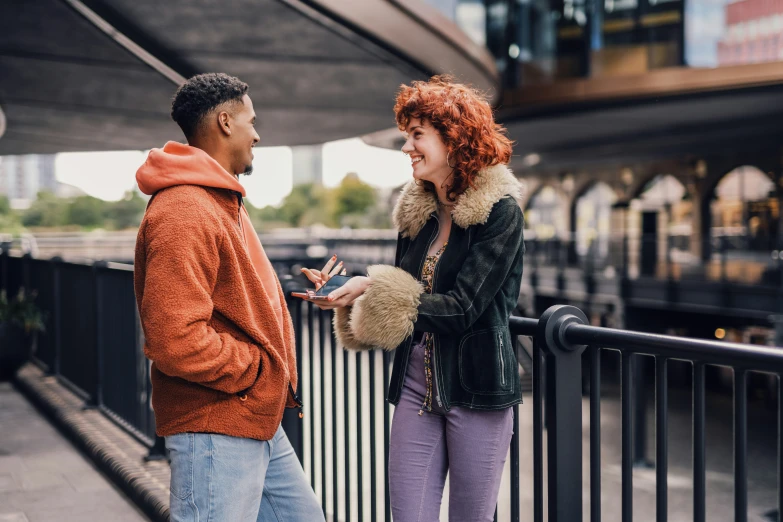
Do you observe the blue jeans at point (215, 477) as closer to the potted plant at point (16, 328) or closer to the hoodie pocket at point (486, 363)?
the hoodie pocket at point (486, 363)

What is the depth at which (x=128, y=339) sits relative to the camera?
5988 mm

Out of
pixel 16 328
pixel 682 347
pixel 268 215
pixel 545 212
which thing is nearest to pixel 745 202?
pixel 545 212

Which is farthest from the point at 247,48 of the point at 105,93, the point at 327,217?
the point at 327,217

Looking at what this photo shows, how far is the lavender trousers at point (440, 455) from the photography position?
8.11 feet

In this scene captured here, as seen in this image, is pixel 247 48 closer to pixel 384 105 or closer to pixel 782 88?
pixel 384 105

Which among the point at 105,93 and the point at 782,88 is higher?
the point at 782,88

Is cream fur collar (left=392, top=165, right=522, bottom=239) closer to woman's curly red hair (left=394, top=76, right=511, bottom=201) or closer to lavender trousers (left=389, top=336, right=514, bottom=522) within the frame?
woman's curly red hair (left=394, top=76, right=511, bottom=201)

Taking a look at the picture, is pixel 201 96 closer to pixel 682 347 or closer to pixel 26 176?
pixel 682 347

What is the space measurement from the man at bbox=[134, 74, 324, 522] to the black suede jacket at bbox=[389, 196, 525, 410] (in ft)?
1.58

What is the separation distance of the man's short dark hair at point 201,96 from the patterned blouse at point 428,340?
0.78m

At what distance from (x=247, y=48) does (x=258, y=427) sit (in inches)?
249

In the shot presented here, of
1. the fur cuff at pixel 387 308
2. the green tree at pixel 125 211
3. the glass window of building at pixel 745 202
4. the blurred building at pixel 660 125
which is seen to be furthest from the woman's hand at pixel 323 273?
the green tree at pixel 125 211

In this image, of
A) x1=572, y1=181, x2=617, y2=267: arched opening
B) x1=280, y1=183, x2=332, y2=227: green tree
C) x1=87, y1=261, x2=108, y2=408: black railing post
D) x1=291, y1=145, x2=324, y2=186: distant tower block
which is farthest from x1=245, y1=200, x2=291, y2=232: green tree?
x1=87, y1=261, x2=108, y2=408: black railing post

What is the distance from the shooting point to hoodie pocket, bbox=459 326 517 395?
7.86 ft
